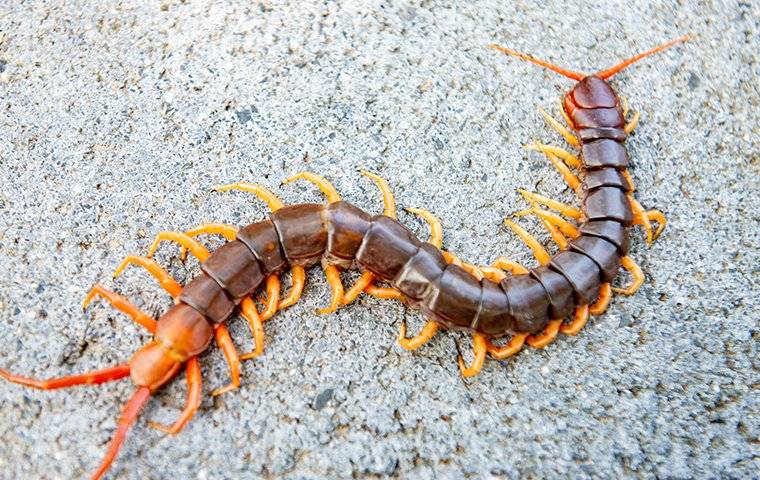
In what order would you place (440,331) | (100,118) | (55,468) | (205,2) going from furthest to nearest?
(205,2) < (100,118) < (440,331) < (55,468)

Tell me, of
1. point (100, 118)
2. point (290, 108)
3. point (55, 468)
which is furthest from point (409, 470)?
point (100, 118)

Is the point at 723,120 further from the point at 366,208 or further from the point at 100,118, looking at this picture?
the point at 100,118

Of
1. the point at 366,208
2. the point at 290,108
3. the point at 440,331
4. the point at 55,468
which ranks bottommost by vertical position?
the point at 55,468

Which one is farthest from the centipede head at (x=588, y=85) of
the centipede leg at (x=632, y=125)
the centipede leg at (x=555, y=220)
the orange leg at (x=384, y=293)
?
the orange leg at (x=384, y=293)

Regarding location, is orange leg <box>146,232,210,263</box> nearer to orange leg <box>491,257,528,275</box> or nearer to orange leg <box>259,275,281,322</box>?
orange leg <box>259,275,281,322</box>

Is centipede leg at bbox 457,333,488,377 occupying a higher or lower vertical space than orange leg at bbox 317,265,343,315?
lower

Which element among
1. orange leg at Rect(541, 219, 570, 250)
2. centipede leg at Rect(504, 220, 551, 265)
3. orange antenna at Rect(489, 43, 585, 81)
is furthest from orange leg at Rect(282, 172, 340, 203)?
orange antenna at Rect(489, 43, 585, 81)

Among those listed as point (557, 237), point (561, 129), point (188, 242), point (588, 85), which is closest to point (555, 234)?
point (557, 237)
